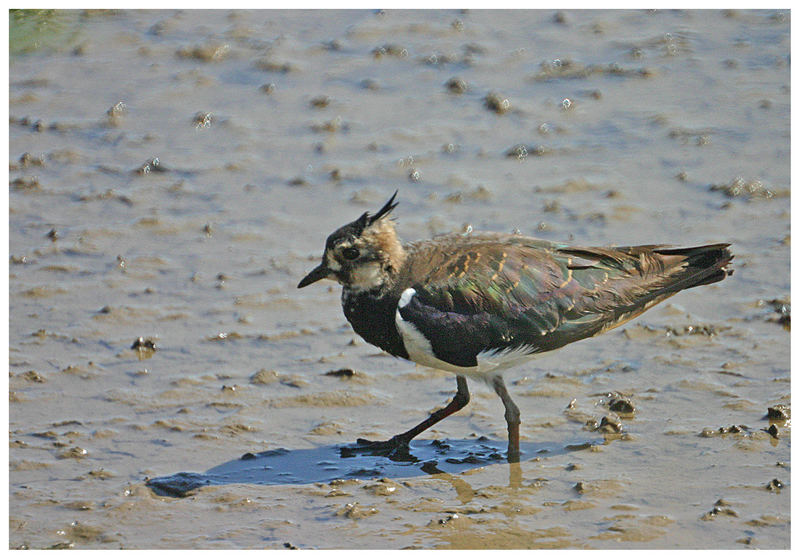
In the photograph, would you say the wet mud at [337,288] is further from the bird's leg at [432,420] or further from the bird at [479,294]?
the bird at [479,294]

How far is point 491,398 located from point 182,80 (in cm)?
548

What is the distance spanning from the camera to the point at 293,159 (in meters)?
10.0

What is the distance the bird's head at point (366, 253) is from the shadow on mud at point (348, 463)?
102cm

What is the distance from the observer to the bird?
21.2ft

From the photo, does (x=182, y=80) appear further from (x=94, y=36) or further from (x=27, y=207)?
(x=27, y=207)

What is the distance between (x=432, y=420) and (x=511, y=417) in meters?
0.51

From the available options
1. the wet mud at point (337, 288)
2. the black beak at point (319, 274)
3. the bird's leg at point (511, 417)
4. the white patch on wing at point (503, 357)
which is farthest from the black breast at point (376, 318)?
the wet mud at point (337, 288)

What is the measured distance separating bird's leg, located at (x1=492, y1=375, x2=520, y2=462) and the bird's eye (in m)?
1.08

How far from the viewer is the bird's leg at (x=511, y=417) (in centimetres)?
668

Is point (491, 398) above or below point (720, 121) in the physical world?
below

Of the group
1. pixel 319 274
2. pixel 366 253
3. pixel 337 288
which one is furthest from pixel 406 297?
pixel 337 288

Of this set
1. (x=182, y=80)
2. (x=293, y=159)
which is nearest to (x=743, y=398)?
(x=293, y=159)

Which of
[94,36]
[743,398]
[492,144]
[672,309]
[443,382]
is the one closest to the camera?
[743,398]

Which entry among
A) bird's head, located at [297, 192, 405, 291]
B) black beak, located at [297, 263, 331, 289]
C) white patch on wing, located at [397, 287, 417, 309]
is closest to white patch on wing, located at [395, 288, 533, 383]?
white patch on wing, located at [397, 287, 417, 309]
